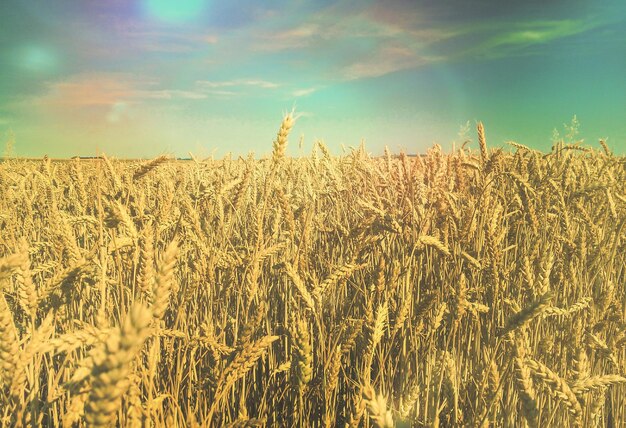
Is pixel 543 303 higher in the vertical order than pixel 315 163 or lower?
lower

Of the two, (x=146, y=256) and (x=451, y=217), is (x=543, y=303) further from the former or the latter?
(x=451, y=217)

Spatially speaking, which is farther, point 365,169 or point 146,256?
point 365,169

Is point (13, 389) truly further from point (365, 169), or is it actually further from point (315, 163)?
point (315, 163)

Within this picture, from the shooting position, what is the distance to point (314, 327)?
213 centimetres

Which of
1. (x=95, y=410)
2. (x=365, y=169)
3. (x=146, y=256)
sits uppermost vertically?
(x=365, y=169)

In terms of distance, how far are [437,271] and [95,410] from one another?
203 centimetres

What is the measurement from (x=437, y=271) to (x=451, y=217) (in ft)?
1.28

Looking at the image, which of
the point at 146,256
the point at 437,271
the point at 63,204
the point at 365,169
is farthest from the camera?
the point at 63,204

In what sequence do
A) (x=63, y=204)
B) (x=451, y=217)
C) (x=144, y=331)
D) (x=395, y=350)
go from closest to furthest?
(x=144, y=331) → (x=395, y=350) → (x=451, y=217) → (x=63, y=204)

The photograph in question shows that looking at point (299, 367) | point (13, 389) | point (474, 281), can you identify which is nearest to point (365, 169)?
point (474, 281)

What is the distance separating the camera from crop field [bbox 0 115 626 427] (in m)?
1.03

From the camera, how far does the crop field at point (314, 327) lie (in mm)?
1029

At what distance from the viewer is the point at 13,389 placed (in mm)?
920

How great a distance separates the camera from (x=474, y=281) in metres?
2.07
